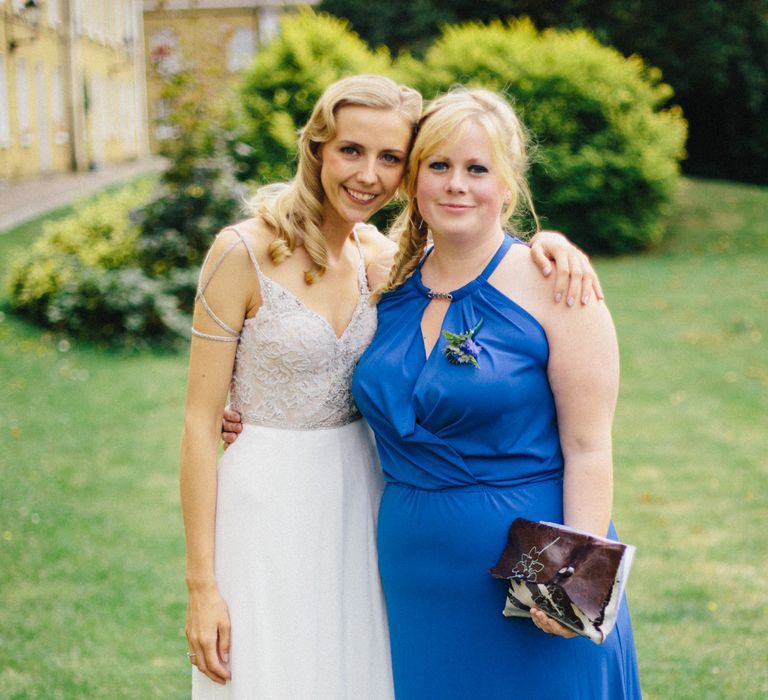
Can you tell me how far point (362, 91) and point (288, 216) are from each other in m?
0.44

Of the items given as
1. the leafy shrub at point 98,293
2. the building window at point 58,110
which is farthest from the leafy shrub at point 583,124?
the building window at point 58,110

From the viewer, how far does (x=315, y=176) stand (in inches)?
112

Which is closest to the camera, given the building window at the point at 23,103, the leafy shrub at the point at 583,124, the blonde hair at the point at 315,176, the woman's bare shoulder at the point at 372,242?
the blonde hair at the point at 315,176

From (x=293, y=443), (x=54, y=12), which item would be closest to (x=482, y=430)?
(x=293, y=443)

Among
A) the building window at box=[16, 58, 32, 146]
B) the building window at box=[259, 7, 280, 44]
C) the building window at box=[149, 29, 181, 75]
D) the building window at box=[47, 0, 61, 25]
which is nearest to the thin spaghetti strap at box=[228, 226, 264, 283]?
the building window at box=[149, 29, 181, 75]

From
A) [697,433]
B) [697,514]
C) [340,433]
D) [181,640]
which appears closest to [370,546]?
[340,433]

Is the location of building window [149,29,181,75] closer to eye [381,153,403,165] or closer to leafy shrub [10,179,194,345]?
leafy shrub [10,179,194,345]

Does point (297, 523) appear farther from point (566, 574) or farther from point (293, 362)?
point (566, 574)

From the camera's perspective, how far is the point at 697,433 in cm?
794

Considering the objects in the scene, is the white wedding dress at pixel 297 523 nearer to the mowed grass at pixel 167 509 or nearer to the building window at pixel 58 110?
the mowed grass at pixel 167 509

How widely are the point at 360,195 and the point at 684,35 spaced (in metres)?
23.0

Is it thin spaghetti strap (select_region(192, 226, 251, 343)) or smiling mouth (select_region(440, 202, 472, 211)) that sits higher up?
smiling mouth (select_region(440, 202, 472, 211))

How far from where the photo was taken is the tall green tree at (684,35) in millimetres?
22922

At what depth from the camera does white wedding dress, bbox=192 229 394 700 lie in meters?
2.70
